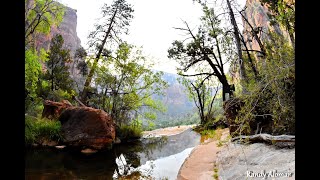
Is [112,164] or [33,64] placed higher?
[33,64]

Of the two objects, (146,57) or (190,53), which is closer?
(190,53)

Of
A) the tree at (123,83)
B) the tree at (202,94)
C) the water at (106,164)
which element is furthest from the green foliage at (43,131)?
the tree at (202,94)

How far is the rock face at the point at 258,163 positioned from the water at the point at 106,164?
142 cm

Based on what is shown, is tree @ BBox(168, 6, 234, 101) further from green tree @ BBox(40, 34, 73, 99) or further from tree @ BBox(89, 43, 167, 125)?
green tree @ BBox(40, 34, 73, 99)

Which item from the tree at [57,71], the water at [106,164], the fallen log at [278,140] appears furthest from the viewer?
the tree at [57,71]

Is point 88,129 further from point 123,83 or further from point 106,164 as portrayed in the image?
point 123,83

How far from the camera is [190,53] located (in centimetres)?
1234

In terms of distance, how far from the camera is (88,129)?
32.4ft

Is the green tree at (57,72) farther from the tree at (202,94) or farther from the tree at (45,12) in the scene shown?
the tree at (202,94)

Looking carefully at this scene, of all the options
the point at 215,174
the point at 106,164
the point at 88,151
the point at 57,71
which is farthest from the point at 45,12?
the point at 215,174

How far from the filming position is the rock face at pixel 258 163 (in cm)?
359
